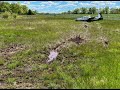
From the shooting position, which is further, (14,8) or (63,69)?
(14,8)

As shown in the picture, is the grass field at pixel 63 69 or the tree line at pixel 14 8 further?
the tree line at pixel 14 8

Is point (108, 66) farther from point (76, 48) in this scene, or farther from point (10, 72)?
point (76, 48)

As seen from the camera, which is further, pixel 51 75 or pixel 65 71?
pixel 65 71

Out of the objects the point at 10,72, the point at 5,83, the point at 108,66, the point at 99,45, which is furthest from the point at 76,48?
the point at 5,83

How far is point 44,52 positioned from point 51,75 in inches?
274

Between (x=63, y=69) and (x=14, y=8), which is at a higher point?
(x=63, y=69)

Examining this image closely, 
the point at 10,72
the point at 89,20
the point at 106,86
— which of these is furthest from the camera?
the point at 89,20

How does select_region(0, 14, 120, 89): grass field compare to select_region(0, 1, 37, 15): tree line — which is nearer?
select_region(0, 14, 120, 89): grass field

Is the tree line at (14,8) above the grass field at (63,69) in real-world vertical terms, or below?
below

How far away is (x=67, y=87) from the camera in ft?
38.7

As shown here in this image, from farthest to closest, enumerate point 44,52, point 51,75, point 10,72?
point 44,52 → point 10,72 → point 51,75

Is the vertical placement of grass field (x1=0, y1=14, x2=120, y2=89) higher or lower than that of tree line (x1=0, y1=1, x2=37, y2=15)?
higher

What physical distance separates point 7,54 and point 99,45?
7.67m

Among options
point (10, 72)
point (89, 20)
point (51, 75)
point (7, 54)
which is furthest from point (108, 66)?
point (89, 20)
